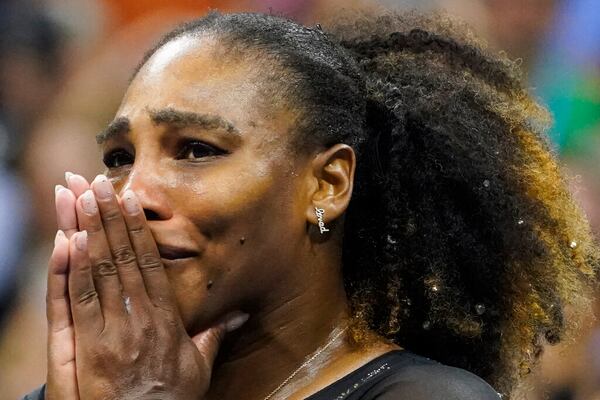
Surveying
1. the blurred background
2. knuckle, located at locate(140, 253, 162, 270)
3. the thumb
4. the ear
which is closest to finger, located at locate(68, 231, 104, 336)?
knuckle, located at locate(140, 253, 162, 270)

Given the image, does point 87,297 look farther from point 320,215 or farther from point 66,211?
point 320,215

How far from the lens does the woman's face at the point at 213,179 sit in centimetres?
205

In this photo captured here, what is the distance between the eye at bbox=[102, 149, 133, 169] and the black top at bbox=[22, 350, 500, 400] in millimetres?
638

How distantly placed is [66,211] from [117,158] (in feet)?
1.07

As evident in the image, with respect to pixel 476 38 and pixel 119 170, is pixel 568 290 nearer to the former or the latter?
pixel 476 38

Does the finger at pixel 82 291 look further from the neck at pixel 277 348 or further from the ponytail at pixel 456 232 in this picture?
the ponytail at pixel 456 232

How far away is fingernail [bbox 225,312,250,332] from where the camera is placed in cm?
214

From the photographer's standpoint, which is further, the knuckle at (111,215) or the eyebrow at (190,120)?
the eyebrow at (190,120)

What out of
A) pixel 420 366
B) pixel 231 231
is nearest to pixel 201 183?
pixel 231 231

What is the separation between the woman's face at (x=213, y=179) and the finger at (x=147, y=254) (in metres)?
0.05

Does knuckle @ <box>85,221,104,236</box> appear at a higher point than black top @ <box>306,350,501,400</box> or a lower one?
higher

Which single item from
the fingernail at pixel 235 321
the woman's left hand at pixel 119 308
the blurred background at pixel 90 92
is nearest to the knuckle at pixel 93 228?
the woman's left hand at pixel 119 308

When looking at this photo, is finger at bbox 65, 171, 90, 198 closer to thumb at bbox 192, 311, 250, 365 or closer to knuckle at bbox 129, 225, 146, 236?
knuckle at bbox 129, 225, 146, 236

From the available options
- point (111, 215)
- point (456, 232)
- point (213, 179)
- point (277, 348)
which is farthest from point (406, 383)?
point (111, 215)
